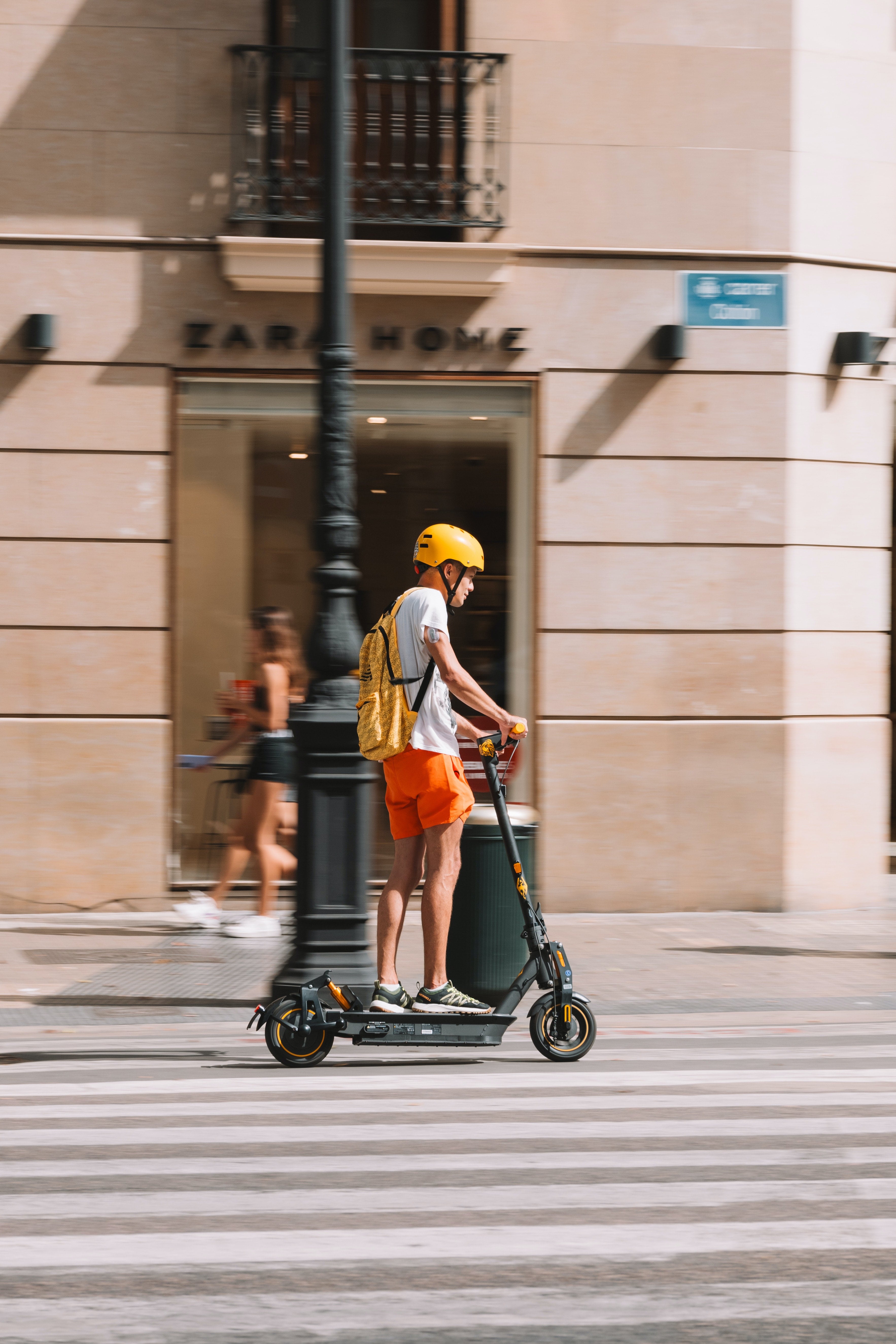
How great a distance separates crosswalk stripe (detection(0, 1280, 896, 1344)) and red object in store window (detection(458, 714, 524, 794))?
20.5 ft

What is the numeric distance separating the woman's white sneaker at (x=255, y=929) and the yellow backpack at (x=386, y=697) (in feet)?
12.1

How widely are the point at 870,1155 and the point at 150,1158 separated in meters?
2.27

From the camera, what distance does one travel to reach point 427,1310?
12.1ft

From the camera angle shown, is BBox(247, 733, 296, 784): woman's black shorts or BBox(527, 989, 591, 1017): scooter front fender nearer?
BBox(527, 989, 591, 1017): scooter front fender

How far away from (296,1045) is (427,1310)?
2.75m

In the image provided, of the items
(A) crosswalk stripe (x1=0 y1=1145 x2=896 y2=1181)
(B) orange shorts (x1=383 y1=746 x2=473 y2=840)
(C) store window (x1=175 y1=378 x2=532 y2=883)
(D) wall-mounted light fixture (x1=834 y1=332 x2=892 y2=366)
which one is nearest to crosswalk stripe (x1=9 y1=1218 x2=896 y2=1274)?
(A) crosswalk stripe (x1=0 y1=1145 x2=896 y2=1181)

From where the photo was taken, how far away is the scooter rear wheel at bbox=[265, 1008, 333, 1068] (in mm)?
6336

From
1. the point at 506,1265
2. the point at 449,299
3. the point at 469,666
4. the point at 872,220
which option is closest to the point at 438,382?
the point at 449,299

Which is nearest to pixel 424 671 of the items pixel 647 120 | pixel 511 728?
pixel 511 728

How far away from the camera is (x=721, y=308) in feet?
36.8

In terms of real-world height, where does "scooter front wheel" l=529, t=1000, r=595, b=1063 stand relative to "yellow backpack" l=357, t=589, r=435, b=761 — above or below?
below

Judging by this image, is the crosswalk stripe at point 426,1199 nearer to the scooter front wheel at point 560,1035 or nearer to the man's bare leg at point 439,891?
the scooter front wheel at point 560,1035

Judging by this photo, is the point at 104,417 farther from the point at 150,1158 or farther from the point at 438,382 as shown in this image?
the point at 150,1158

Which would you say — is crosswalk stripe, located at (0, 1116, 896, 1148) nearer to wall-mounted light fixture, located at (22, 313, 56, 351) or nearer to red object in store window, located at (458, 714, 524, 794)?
red object in store window, located at (458, 714, 524, 794)
